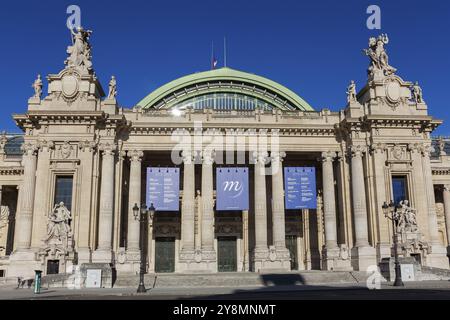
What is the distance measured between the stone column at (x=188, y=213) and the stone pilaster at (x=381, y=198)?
1512 cm

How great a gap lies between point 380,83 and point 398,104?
94.2 inches

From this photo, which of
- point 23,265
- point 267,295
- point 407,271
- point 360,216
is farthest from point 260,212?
point 267,295

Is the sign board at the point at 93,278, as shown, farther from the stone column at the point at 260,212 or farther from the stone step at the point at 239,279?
the stone column at the point at 260,212

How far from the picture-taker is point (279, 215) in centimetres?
4066

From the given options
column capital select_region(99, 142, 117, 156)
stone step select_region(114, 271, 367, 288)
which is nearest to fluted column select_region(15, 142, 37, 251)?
column capital select_region(99, 142, 117, 156)

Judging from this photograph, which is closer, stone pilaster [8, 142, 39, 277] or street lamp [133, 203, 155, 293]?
street lamp [133, 203, 155, 293]

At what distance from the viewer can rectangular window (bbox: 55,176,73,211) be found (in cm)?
3759

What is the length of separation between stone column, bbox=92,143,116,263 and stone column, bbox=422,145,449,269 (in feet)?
83.3

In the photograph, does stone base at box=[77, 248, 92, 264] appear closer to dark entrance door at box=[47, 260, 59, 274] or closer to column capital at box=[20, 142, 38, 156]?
dark entrance door at box=[47, 260, 59, 274]

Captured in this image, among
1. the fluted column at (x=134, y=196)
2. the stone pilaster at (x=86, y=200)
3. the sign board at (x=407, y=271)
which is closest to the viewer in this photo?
the sign board at (x=407, y=271)

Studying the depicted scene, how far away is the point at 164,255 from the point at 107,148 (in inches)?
478

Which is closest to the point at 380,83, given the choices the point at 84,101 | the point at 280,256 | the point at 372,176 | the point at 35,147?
the point at 372,176

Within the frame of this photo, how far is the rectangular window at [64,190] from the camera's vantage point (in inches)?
1480

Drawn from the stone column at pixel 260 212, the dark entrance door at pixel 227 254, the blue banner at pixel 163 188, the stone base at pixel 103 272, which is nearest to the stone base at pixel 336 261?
the stone column at pixel 260 212
